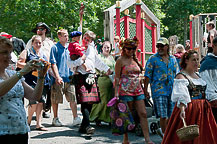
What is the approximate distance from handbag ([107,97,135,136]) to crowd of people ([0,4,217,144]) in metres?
0.10

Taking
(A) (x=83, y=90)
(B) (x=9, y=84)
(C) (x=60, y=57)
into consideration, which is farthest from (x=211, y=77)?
(C) (x=60, y=57)

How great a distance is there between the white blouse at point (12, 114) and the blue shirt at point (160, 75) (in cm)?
329

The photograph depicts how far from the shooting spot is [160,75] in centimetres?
637

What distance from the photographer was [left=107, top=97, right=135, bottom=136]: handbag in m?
6.14

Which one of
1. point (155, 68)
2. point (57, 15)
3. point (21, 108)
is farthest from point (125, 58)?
point (57, 15)

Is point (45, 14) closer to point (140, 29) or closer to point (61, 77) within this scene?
point (140, 29)

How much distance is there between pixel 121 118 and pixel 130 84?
0.57 m

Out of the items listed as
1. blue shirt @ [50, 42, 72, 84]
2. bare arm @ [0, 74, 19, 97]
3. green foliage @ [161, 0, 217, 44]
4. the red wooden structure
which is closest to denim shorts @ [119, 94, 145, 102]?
blue shirt @ [50, 42, 72, 84]

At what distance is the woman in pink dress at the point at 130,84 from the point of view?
6219 mm

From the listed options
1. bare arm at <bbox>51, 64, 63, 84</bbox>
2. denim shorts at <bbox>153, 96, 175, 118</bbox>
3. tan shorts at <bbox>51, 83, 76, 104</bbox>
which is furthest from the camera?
tan shorts at <bbox>51, 83, 76, 104</bbox>

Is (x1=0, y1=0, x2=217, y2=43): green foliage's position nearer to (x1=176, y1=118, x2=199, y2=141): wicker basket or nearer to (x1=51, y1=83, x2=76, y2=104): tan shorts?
(x1=51, y1=83, x2=76, y2=104): tan shorts

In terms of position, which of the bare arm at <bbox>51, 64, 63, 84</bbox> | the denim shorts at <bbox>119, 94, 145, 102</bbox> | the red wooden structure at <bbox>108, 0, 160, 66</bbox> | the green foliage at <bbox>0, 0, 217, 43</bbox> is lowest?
the denim shorts at <bbox>119, 94, 145, 102</bbox>

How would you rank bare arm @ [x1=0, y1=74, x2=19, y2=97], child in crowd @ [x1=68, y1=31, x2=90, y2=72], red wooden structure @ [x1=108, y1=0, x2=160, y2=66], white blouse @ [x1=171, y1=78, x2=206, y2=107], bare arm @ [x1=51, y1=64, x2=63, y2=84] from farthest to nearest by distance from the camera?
1. red wooden structure @ [x1=108, y1=0, x2=160, y2=66]
2. bare arm @ [x1=51, y1=64, x2=63, y2=84]
3. child in crowd @ [x1=68, y1=31, x2=90, y2=72]
4. white blouse @ [x1=171, y1=78, x2=206, y2=107]
5. bare arm @ [x1=0, y1=74, x2=19, y2=97]

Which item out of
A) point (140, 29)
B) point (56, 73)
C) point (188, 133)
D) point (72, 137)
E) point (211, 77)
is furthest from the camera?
point (140, 29)
